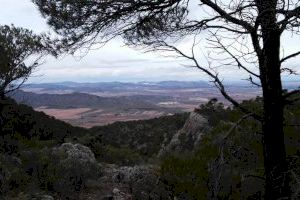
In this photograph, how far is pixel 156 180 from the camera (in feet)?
31.4

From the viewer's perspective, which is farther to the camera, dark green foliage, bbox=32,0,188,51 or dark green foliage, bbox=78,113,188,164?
dark green foliage, bbox=78,113,188,164

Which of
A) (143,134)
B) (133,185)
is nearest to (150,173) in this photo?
(133,185)

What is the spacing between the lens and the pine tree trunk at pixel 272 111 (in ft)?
18.2

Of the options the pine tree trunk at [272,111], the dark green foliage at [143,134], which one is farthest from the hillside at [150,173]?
the dark green foliage at [143,134]

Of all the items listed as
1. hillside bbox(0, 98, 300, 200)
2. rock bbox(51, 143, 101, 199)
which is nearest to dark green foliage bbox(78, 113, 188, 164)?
rock bbox(51, 143, 101, 199)

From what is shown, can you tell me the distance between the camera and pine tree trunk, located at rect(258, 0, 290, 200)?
5.56 m

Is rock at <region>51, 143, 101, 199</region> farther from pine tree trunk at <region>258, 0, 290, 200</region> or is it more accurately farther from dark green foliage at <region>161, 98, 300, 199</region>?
pine tree trunk at <region>258, 0, 290, 200</region>

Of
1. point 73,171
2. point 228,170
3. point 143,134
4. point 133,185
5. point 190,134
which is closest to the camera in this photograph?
point 228,170

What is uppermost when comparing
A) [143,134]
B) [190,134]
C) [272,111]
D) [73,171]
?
[272,111]

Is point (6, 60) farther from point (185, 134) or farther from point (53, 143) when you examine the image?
point (185, 134)

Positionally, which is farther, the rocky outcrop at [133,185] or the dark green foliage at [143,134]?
the dark green foliage at [143,134]

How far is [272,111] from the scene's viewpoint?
5.82 m

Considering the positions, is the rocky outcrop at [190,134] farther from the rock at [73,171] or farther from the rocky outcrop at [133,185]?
the rocky outcrop at [133,185]

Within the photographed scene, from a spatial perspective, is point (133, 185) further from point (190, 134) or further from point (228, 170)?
point (190, 134)
